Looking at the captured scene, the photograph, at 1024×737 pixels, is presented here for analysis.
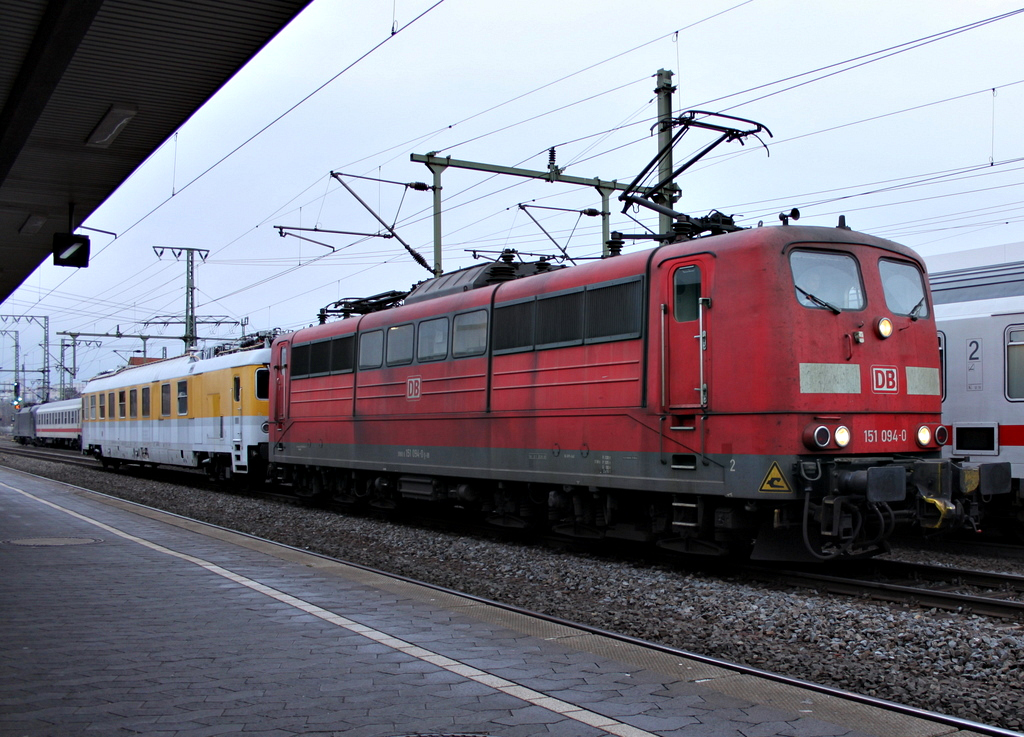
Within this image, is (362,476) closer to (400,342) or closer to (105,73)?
(400,342)

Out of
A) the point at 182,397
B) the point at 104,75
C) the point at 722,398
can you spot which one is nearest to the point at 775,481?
the point at 722,398

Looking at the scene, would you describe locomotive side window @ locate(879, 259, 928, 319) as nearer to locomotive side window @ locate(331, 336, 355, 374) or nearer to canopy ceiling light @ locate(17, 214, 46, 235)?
locomotive side window @ locate(331, 336, 355, 374)

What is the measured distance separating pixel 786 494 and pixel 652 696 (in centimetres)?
367

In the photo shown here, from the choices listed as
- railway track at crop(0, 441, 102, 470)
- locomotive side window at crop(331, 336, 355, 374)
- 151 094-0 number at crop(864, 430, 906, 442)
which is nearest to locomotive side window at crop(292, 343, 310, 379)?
locomotive side window at crop(331, 336, 355, 374)

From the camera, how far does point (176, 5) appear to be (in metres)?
7.27

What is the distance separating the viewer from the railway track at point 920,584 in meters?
7.63

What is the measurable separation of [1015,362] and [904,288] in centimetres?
342

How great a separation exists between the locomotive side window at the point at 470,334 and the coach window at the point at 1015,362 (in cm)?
694

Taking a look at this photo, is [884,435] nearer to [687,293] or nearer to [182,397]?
[687,293]

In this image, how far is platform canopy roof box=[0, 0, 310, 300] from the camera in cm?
727

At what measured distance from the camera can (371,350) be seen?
15.2 metres

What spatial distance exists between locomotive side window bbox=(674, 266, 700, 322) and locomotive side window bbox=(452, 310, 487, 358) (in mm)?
3537

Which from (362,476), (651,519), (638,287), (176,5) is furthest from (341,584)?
(362,476)

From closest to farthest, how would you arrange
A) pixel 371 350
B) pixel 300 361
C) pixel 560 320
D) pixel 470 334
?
pixel 560 320, pixel 470 334, pixel 371 350, pixel 300 361
